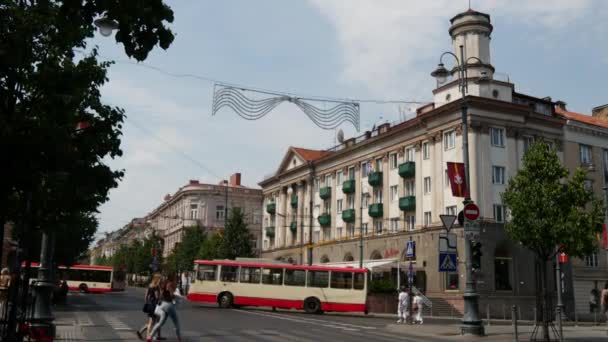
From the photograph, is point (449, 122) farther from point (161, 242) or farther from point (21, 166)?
point (161, 242)

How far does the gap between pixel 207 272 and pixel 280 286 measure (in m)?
4.52

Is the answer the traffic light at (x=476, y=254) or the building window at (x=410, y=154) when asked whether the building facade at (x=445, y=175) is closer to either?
the building window at (x=410, y=154)

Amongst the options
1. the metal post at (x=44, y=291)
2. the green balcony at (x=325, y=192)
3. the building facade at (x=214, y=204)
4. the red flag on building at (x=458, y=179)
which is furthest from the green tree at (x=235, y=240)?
the metal post at (x=44, y=291)

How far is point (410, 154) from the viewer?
50812 mm

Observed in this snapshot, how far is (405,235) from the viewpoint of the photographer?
49.0 meters

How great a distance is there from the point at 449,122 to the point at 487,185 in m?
5.44

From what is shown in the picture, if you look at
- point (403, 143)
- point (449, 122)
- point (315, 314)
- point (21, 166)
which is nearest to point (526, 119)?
point (449, 122)

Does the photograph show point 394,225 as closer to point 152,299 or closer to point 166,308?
point 152,299

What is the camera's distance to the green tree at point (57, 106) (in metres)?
6.42

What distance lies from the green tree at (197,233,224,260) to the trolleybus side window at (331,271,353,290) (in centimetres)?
3435

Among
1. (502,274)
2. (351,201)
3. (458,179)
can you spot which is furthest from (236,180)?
(458,179)

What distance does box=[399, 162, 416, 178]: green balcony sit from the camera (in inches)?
1946

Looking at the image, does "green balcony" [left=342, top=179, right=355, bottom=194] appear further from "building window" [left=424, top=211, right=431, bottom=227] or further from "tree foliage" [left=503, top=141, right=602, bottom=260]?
"tree foliage" [left=503, top=141, right=602, bottom=260]

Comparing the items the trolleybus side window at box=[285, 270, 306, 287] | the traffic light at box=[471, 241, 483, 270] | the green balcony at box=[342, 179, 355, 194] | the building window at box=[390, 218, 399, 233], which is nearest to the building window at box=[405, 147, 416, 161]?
the building window at box=[390, 218, 399, 233]
